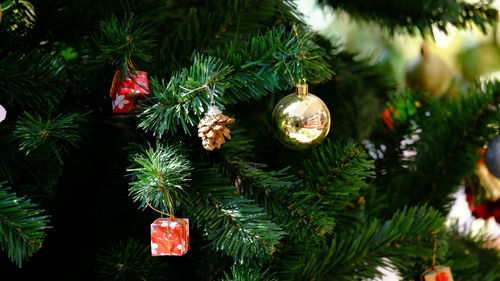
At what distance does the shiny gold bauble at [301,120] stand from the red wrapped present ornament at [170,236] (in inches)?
4.7

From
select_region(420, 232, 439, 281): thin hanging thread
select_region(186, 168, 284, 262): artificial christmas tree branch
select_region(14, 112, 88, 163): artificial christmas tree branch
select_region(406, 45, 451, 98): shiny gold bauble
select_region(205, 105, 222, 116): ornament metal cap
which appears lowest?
select_region(420, 232, 439, 281): thin hanging thread

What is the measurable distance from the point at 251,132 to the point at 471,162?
0.29m

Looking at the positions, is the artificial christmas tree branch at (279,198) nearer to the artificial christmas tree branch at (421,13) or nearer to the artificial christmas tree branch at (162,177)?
the artificial christmas tree branch at (162,177)

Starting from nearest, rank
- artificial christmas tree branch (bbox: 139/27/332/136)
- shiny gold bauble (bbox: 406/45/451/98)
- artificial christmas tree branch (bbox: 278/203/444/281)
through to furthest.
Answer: artificial christmas tree branch (bbox: 139/27/332/136)
artificial christmas tree branch (bbox: 278/203/444/281)
shiny gold bauble (bbox: 406/45/451/98)

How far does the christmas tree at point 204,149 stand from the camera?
1.40 feet

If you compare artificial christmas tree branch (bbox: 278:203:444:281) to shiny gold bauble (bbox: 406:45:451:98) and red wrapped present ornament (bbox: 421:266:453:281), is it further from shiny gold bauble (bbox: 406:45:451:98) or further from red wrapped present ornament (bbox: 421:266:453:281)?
shiny gold bauble (bbox: 406:45:451:98)

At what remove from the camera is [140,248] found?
50cm

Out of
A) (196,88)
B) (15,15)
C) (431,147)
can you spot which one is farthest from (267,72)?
(431,147)

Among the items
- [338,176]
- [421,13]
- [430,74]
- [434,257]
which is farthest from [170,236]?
[430,74]

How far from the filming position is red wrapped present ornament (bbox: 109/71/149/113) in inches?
17.8

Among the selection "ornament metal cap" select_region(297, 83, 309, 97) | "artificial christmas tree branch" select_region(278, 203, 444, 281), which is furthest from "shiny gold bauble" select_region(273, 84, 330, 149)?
"artificial christmas tree branch" select_region(278, 203, 444, 281)

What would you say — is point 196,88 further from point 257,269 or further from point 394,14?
point 394,14

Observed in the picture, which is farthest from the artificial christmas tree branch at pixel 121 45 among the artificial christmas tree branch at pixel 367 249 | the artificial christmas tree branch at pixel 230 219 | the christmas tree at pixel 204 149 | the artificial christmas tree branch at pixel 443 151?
the artificial christmas tree branch at pixel 443 151

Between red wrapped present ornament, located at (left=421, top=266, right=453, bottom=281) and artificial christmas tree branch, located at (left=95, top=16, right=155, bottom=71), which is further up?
artificial christmas tree branch, located at (left=95, top=16, right=155, bottom=71)
